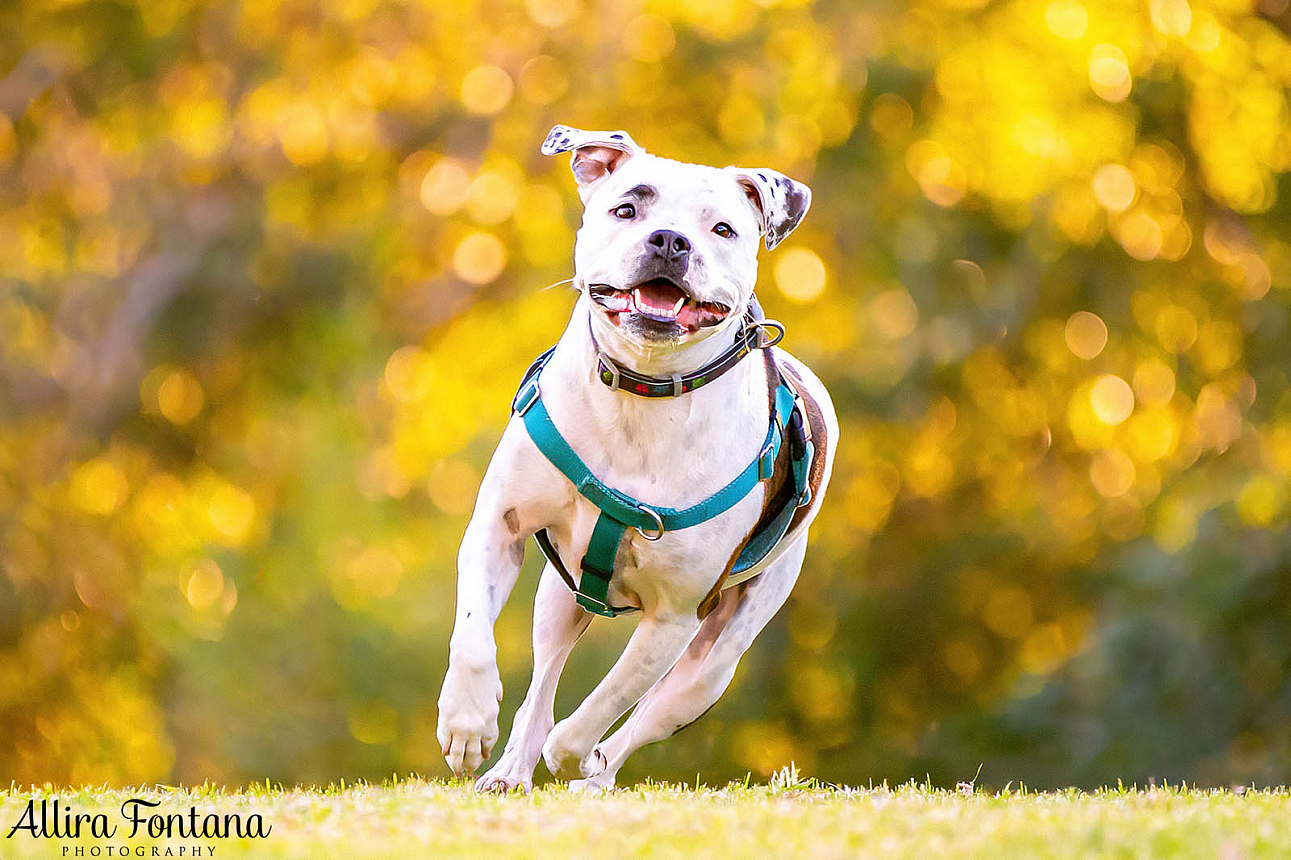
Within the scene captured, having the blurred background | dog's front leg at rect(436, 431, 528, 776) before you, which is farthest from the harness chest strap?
the blurred background

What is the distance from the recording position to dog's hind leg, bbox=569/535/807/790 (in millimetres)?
5656

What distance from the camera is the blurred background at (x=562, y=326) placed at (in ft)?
46.8

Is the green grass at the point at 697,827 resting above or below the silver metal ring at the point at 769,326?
below

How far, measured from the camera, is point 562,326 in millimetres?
16469

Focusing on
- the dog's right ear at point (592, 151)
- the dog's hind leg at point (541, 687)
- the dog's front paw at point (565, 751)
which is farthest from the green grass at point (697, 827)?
the dog's right ear at point (592, 151)

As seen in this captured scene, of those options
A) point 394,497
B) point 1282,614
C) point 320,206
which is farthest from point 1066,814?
point 320,206

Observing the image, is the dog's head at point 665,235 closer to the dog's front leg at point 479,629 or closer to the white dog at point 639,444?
the white dog at point 639,444

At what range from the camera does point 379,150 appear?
17.6m

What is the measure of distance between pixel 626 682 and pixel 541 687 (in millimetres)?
685

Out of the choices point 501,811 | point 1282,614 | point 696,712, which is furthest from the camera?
point 1282,614

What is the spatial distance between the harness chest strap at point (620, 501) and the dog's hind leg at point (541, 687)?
19.1 inches

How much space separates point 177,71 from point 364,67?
6.82 feet

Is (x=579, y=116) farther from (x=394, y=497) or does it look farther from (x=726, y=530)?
(x=726, y=530)

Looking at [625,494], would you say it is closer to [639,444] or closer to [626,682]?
[639,444]
